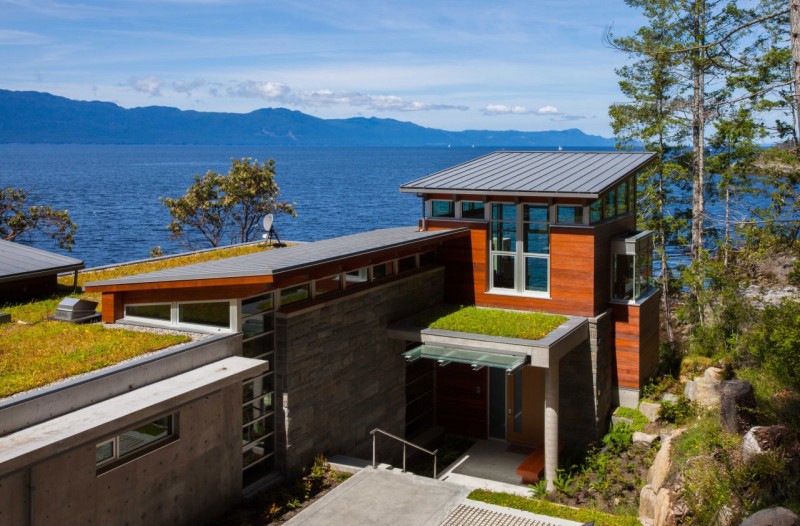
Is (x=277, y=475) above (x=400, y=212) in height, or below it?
below

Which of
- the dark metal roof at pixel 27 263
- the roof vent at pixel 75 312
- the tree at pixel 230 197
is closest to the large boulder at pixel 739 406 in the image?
the roof vent at pixel 75 312

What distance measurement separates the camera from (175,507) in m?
11.6

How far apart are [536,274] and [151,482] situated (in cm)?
1152

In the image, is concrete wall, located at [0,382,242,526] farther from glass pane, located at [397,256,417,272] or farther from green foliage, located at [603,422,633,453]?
green foliage, located at [603,422,633,453]

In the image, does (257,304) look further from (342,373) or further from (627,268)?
(627,268)

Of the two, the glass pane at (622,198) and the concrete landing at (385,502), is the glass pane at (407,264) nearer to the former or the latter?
the concrete landing at (385,502)

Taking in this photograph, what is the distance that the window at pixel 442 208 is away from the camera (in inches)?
802

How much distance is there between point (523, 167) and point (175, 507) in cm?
1417

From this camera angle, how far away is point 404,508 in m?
12.9

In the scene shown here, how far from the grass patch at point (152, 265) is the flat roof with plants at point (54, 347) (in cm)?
426

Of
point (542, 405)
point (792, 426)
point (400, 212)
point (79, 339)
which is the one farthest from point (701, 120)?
point (400, 212)

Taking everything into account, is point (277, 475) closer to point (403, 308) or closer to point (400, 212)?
point (403, 308)

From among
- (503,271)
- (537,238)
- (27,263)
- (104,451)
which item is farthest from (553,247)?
(27,263)

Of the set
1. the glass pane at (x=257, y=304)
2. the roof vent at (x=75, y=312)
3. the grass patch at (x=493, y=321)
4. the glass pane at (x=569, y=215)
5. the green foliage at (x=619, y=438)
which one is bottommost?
the green foliage at (x=619, y=438)
